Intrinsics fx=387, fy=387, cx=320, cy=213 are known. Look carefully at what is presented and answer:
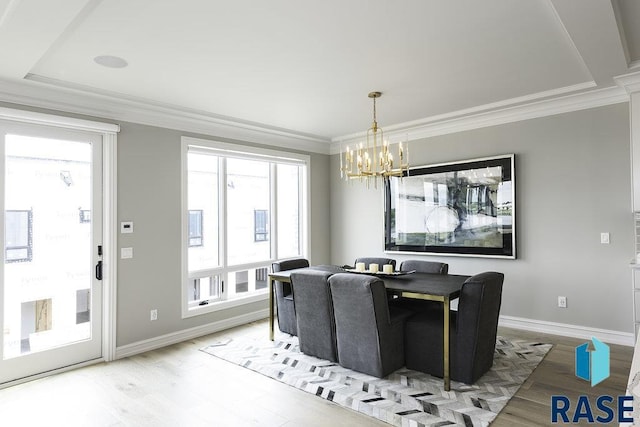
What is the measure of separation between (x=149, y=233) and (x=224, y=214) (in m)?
1.00

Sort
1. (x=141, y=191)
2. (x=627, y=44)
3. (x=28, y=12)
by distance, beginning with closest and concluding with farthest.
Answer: (x=28, y=12) < (x=627, y=44) < (x=141, y=191)

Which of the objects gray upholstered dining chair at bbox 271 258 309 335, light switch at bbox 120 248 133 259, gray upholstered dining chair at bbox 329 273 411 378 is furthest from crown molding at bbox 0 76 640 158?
gray upholstered dining chair at bbox 329 273 411 378

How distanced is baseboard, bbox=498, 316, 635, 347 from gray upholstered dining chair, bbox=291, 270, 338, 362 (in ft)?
7.67

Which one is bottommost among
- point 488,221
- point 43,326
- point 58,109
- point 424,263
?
point 43,326

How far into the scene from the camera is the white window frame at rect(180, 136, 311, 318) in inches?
177

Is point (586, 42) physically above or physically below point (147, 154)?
above

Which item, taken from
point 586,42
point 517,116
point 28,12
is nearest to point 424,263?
point 517,116

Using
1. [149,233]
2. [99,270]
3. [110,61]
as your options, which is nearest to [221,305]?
[149,233]

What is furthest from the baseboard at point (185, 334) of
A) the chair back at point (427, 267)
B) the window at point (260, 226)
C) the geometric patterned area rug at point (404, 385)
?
the chair back at point (427, 267)

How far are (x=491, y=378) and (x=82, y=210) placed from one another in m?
4.00

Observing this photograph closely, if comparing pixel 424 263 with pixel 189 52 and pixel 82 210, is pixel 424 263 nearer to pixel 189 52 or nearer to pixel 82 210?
pixel 189 52

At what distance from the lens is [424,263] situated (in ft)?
13.8

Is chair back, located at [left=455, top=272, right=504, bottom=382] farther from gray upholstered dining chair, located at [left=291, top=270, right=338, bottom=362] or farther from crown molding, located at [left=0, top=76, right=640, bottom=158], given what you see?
crown molding, located at [left=0, top=76, right=640, bottom=158]

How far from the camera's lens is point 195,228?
4715 millimetres
